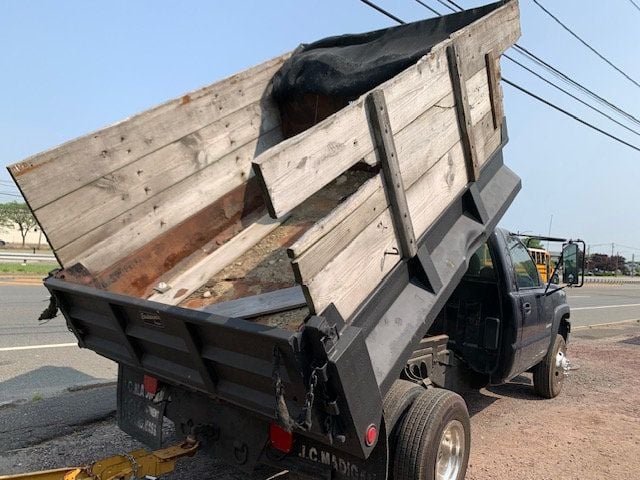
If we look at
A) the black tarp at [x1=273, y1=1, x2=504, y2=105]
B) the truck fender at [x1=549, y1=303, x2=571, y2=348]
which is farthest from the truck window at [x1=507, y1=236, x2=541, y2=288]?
the black tarp at [x1=273, y1=1, x2=504, y2=105]

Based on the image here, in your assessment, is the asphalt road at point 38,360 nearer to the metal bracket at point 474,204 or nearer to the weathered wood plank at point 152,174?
the weathered wood plank at point 152,174

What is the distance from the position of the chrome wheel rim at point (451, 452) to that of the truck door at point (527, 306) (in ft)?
5.96

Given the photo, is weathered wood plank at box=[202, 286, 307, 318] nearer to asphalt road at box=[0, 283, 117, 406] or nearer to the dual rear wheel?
the dual rear wheel

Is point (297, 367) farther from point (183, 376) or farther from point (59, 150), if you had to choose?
point (59, 150)

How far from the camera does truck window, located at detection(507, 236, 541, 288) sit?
17.7 feet

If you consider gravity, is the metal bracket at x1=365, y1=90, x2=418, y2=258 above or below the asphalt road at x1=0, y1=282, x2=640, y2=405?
above

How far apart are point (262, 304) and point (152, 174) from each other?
1444 mm

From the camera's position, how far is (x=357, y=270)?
103 inches

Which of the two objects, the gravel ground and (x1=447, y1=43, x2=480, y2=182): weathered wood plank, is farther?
the gravel ground

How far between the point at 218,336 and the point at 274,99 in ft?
9.26

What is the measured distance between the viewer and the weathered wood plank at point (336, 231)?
2258mm

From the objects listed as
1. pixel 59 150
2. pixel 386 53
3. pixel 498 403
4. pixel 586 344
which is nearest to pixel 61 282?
pixel 59 150

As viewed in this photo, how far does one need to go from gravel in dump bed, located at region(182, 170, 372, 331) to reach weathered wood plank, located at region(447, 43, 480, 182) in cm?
109

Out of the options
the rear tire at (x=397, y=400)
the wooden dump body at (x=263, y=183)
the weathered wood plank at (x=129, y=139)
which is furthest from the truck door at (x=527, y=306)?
the weathered wood plank at (x=129, y=139)
